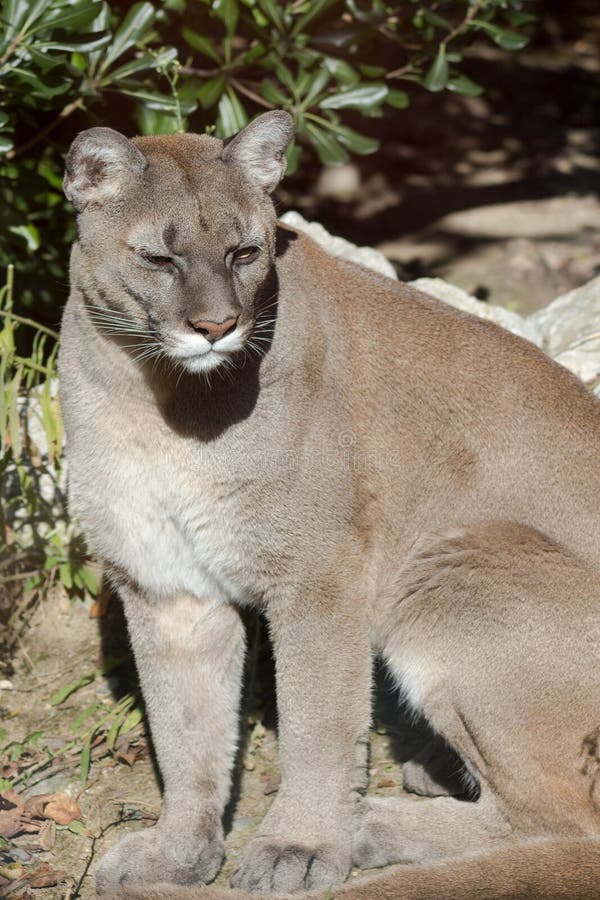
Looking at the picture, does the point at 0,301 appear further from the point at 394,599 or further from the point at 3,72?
the point at 394,599

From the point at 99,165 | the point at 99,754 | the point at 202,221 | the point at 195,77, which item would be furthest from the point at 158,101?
the point at 99,754

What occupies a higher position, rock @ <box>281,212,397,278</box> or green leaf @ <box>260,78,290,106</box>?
green leaf @ <box>260,78,290,106</box>

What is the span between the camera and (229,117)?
18.8 ft

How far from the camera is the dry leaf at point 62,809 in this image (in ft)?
14.6

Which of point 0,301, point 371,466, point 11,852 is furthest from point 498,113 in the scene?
point 11,852

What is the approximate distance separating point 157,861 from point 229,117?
340 centimetres

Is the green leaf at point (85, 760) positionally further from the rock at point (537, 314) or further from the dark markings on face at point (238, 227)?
the rock at point (537, 314)

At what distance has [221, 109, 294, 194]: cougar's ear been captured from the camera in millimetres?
3887

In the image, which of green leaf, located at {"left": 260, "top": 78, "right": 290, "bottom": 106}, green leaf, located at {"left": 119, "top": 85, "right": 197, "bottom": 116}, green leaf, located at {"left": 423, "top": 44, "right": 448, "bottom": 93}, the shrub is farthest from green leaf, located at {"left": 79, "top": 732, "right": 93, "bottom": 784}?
green leaf, located at {"left": 423, "top": 44, "right": 448, "bottom": 93}

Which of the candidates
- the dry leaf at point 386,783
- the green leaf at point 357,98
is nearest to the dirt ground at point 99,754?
→ the dry leaf at point 386,783

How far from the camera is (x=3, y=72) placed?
4.90 m

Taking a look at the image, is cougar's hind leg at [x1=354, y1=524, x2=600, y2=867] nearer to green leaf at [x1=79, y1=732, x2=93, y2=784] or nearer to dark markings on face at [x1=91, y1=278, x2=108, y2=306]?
green leaf at [x1=79, y1=732, x2=93, y2=784]

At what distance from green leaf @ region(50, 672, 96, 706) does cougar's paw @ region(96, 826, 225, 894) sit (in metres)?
0.99

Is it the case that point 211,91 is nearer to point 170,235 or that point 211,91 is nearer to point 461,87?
point 461,87
